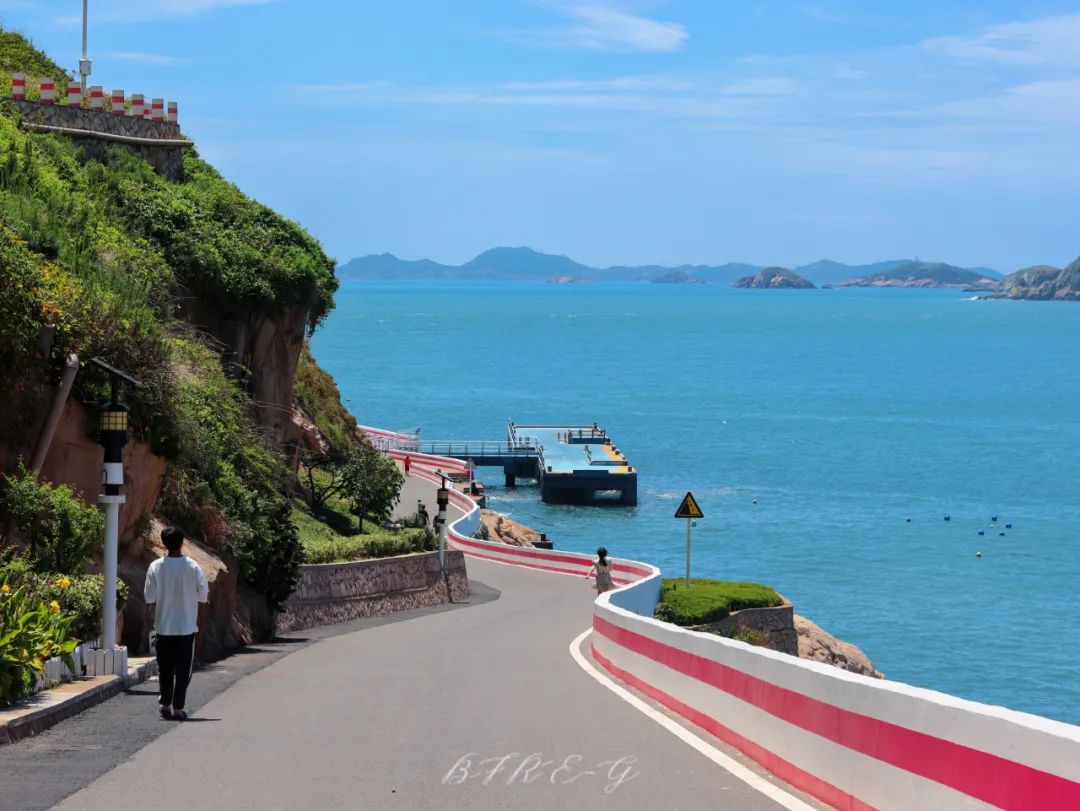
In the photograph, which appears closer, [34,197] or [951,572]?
[34,197]

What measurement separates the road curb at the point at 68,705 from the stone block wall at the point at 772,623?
26.3 m

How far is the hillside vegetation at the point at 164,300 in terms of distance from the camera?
18.3 m

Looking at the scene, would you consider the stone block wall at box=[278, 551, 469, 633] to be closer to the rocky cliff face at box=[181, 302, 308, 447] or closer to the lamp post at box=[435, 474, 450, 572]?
the lamp post at box=[435, 474, 450, 572]

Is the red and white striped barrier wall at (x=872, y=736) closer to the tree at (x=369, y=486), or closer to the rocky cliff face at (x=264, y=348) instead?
the rocky cliff face at (x=264, y=348)

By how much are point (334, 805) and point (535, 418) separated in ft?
420

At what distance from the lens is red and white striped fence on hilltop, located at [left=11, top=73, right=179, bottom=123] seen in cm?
3894

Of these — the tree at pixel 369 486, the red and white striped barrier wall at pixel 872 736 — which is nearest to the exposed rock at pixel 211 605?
the red and white striped barrier wall at pixel 872 736

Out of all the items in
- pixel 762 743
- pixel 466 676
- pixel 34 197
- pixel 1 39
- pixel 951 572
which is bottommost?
pixel 951 572

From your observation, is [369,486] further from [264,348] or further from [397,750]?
[397,750]

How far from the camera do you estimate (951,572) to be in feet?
221

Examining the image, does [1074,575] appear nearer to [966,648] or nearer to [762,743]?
[966,648]

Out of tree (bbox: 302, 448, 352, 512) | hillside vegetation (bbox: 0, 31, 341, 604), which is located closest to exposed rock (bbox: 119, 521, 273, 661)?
hillside vegetation (bbox: 0, 31, 341, 604)

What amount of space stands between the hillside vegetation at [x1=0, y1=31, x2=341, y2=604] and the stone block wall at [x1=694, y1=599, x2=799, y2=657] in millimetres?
11953

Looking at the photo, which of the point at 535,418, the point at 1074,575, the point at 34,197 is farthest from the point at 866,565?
the point at 535,418
